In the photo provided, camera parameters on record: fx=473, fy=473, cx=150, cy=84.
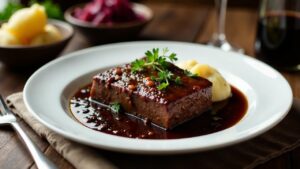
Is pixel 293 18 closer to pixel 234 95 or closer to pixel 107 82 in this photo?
pixel 234 95

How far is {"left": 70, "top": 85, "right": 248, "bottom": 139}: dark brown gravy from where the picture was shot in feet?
7.58

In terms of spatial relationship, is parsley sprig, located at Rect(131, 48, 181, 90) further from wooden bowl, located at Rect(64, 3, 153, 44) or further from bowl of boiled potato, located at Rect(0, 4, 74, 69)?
wooden bowl, located at Rect(64, 3, 153, 44)

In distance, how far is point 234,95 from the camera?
2.76m

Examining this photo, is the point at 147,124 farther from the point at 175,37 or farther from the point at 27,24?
the point at 175,37

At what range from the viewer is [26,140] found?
7.18 feet

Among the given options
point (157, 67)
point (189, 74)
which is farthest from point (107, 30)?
point (189, 74)

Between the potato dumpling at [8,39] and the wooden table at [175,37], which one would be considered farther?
the potato dumpling at [8,39]

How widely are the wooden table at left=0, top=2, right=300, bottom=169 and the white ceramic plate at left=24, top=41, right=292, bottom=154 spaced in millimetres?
192

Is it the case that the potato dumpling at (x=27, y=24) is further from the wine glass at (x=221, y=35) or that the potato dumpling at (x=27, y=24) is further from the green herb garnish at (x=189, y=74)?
the wine glass at (x=221, y=35)

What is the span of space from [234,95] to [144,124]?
64 cm

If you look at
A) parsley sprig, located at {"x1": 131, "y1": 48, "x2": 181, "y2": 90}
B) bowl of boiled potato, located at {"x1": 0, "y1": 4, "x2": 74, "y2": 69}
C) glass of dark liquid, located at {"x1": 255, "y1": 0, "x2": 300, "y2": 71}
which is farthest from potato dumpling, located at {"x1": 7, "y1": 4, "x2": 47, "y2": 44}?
glass of dark liquid, located at {"x1": 255, "y1": 0, "x2": 300, "y2": 71}

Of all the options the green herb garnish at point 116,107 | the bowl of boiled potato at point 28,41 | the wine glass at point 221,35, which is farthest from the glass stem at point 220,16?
the green herb garnish at point 116,107

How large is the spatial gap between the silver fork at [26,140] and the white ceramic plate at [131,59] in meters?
0.13

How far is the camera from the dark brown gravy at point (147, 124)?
2.31 meters
